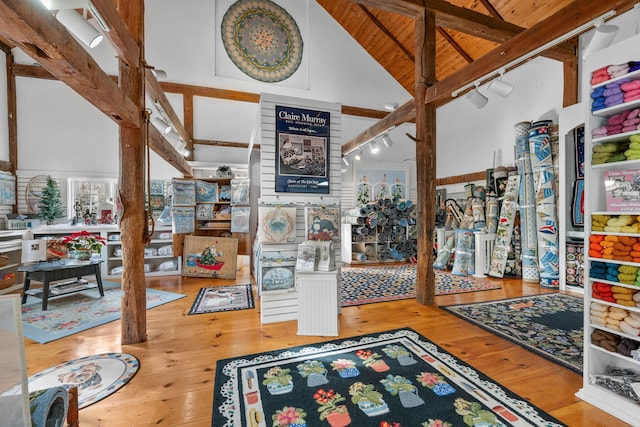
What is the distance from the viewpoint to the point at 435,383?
209 cm

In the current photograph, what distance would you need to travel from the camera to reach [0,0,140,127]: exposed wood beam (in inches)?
49.2

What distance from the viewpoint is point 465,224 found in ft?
21.3

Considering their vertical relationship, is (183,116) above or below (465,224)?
above

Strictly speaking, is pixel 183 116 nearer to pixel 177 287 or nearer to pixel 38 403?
pixel 177 287

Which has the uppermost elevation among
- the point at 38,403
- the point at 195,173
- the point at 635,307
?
the point at 195,173

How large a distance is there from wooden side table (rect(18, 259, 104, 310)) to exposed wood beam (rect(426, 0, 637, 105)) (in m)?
5.61

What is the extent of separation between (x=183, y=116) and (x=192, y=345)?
6059mm

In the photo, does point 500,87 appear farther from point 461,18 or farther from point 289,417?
point 289,417

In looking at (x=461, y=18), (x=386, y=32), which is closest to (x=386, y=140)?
(x=461, y=18)

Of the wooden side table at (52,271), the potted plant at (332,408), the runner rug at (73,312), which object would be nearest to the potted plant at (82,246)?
the wooden side table at (52,271)

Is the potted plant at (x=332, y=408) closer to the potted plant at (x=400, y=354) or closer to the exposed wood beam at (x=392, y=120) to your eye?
the potted plant at (x=400, y=354)

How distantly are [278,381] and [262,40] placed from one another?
789cm

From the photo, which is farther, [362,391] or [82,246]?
[82,246]

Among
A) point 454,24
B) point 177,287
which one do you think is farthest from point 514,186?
point 177,287
